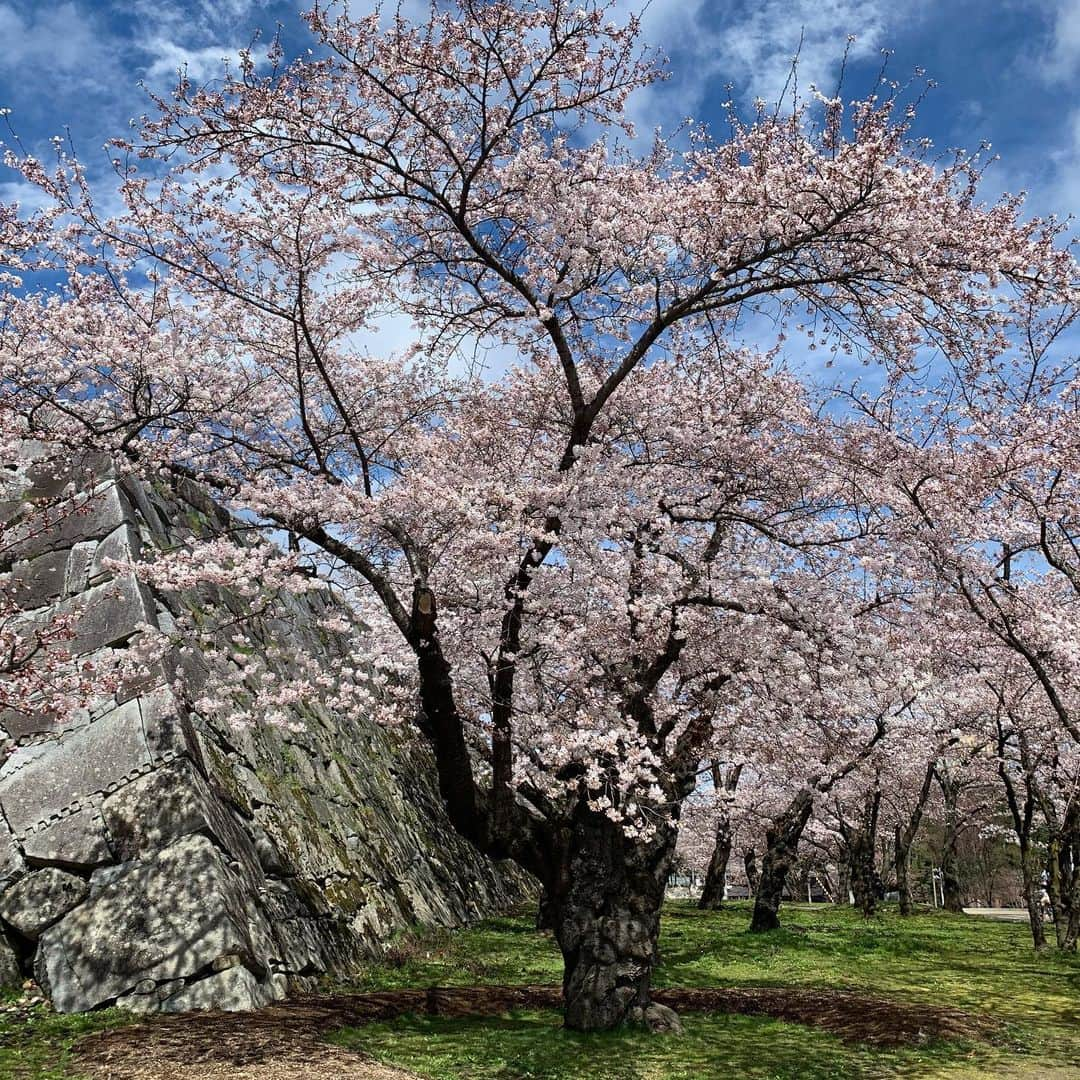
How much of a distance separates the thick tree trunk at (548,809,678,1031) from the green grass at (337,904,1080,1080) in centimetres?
35

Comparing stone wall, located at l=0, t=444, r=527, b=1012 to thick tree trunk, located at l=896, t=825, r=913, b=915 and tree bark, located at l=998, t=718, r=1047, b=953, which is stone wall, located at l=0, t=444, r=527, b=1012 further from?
thick tree trunk, located at l=896, t=825, r=913, b=915

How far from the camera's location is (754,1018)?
10898 millimetres

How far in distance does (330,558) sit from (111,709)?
3.80 m

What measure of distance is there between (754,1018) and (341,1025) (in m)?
5.13

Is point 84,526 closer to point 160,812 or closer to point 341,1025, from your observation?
point 160,812

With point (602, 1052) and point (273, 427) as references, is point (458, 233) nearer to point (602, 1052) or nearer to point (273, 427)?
point (273, 427)

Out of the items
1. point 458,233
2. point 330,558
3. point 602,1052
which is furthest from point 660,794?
point 458,233

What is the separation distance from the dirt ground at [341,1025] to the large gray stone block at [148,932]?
2.23ft

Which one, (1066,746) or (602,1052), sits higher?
(1066,746)

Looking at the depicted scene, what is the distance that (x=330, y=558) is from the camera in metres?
10.2

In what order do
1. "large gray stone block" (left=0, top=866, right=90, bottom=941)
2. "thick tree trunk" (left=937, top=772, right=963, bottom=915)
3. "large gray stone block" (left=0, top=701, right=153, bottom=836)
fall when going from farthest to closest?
"thick tree trunk" (left=937, top=772, right=963, bottom=915) < "large gray stone block" (left=0, top=701, right=153, bottom=836) < "large gray stone block" (left=0, top=866, right=90, bottom=941)

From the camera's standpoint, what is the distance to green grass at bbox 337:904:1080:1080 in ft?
27.7

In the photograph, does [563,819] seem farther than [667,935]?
No

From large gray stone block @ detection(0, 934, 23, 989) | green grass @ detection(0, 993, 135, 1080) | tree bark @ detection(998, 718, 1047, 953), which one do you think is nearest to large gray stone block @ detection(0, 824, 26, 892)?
large gray stone block @ detection(0, 934, 23, 989)
